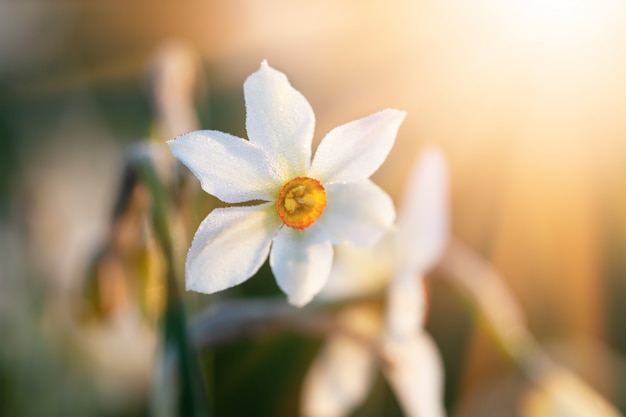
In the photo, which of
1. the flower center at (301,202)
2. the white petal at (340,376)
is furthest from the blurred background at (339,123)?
the flower center at (301,202)

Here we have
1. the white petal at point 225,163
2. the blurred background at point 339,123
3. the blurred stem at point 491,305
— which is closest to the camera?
the white petal at point 225,163

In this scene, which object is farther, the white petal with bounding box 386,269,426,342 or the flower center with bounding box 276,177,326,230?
the white petal with bounding box 386,269,426,342

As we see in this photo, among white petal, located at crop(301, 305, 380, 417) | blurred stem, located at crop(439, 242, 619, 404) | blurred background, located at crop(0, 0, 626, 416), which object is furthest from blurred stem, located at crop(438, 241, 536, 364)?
blurred background, located at crop(0, 0, 626, 416)

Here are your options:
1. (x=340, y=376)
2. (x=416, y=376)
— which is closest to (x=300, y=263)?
(x=416, y=376)

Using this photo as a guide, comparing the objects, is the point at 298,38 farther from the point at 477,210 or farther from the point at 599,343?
the point at 599,343

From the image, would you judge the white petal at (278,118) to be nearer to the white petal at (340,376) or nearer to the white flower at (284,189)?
the white flower at (284,189)

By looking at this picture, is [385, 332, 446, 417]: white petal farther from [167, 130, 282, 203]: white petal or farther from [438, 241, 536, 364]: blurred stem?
[167, 130, 282, 203]: white petal
